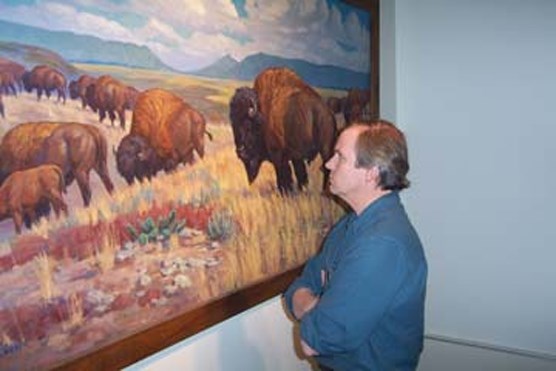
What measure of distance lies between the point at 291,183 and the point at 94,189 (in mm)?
843

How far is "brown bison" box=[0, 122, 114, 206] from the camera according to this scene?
98cm

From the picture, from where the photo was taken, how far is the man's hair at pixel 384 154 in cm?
133

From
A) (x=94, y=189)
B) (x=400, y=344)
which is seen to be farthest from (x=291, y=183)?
(x=94, y=189)

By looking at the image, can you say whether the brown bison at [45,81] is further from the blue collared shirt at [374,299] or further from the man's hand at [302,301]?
the man's hand at [302,301]

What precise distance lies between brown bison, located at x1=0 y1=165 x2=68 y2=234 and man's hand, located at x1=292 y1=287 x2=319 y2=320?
28.2 inches

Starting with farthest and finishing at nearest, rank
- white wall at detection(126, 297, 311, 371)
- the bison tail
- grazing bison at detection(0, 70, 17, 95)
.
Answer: white wall at detection(126, 297, 311, 371), the bison tail, grazing bison at detection(0, 70, 17, 95)

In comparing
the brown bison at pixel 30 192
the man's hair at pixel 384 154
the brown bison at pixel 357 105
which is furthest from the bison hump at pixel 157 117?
the brown bison at pixel 357 105

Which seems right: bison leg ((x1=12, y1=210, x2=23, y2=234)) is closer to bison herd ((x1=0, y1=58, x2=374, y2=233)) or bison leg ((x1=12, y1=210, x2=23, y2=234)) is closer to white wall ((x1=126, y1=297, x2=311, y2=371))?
bison herd ((x1=0, y1=58, x2=374, y2=233))

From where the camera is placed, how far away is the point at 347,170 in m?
1.36

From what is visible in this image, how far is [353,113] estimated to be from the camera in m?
2.24

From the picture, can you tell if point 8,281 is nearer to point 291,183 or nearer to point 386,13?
point 291,183

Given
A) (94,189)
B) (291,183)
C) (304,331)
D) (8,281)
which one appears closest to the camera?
(8,281)

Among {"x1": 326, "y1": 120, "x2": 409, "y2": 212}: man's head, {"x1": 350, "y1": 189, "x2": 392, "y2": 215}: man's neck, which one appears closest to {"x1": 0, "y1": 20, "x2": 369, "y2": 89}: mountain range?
{"x1": 326, "y1": 120, "x2": 409, "y2": 212}: man's head

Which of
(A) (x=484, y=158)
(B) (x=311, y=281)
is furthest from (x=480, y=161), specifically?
(B) (x=311, y=281)
